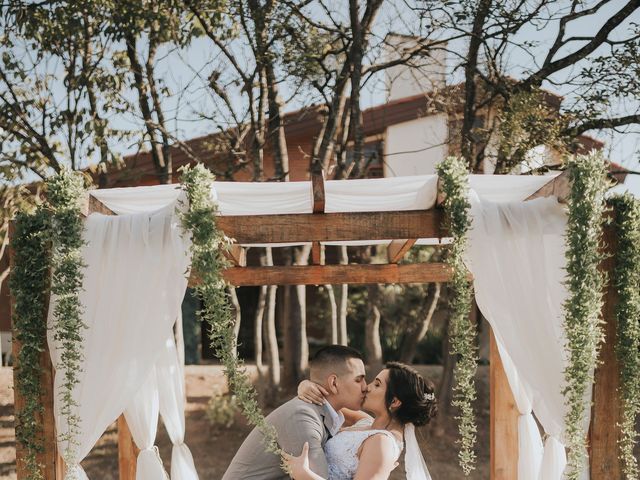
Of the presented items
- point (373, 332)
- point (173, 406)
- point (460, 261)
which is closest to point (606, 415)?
point (460, 261)

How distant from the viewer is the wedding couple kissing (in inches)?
166

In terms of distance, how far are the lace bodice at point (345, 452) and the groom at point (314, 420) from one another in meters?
0.07

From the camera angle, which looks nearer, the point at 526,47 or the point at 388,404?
the point at 388,404

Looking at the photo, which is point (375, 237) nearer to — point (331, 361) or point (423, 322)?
point (331, 361)

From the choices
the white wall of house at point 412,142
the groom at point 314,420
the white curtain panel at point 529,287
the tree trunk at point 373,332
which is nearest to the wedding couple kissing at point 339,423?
the groom at point 314,420

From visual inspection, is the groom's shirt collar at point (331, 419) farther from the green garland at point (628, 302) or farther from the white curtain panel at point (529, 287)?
the green garland at point (628, 302)

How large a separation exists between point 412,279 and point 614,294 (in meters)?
2.40

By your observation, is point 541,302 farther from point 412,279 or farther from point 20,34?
point 20,34

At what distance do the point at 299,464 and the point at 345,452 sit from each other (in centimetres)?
45

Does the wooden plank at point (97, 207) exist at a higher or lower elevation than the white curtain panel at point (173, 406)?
higher

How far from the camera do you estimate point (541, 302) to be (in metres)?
4.73

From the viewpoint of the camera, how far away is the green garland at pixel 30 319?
182 inches

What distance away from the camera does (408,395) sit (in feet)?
14.8

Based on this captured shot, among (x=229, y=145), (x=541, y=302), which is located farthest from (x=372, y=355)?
(x=541, y=302)
